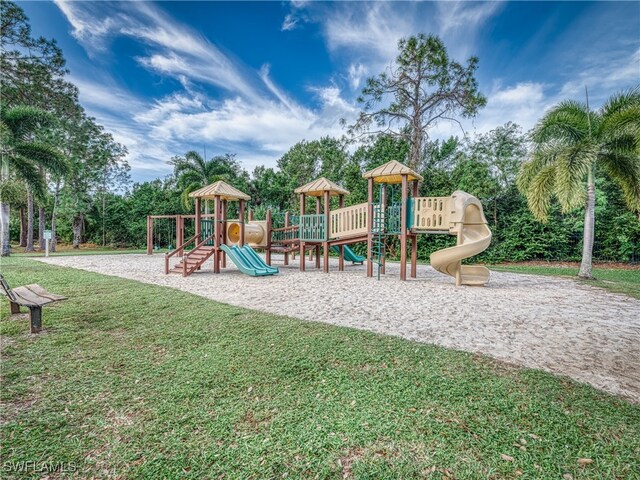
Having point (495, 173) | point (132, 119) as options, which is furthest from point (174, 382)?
point (495, 173)

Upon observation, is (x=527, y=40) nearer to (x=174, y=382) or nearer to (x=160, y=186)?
(x=174, y=382)

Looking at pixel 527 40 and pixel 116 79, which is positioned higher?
pixel 527 40

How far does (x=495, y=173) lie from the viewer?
838 inches

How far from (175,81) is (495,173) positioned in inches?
800

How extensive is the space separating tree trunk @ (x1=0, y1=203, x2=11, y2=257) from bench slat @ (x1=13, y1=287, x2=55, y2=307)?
15.1 metres

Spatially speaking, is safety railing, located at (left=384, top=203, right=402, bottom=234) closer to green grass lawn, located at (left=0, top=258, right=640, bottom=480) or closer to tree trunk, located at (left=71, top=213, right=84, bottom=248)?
green grass lawn, located at (left=0, top=258, right=640, bottom=480)

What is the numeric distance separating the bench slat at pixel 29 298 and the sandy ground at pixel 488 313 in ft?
9.34

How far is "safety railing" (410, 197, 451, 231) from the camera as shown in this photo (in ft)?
30.3

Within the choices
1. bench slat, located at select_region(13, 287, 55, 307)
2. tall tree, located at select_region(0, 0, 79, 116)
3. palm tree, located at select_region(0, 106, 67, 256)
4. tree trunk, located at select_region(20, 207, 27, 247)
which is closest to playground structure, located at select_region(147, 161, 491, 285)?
bench slat, located at select_region(13, 287, 55, 307)

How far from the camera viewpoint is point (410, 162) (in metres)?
18.6

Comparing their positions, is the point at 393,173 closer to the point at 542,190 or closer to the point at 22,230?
the point at 542,190

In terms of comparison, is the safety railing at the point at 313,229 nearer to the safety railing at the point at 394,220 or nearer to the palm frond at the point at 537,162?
the safety railing at the point at 394,220

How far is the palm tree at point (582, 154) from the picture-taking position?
30.7 feet

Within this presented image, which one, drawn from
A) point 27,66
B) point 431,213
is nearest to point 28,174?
point 27,66
